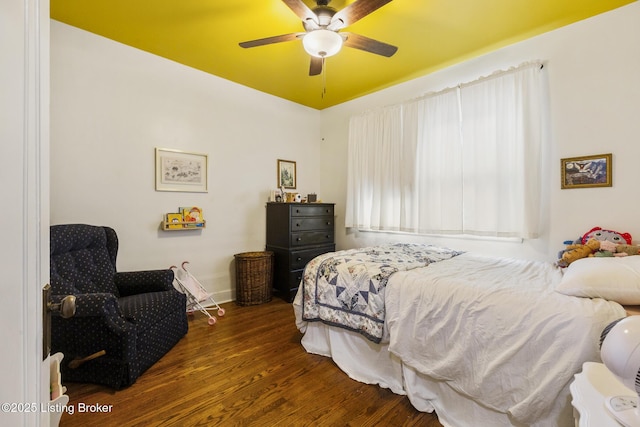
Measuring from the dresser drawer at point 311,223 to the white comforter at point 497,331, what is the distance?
1.88 m

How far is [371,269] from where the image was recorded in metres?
2.01

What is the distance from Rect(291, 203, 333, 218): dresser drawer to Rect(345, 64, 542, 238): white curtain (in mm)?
344

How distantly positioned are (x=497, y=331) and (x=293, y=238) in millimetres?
2453

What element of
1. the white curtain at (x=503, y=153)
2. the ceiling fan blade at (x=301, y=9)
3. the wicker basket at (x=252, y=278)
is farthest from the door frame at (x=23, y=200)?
the white curtain at (x=503, y=153)

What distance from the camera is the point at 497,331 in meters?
1.42

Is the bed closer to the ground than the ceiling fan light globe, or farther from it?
closer to the ground

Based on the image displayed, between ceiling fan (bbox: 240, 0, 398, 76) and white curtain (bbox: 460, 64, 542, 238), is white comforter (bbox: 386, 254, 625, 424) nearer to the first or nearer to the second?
white curtain (bbox: 460, 64, 542, 238)

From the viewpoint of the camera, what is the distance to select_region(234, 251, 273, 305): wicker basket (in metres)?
3.36

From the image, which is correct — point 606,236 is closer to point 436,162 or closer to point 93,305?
point 436,162

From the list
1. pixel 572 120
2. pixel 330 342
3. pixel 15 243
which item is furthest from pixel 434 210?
pixel 15 243

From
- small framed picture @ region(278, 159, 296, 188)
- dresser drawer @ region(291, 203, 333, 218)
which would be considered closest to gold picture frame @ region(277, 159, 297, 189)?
small framed picture @ region(278, 159, 296, 188)

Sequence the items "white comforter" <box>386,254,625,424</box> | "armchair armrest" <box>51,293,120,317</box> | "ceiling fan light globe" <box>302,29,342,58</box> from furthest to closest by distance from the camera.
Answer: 1. "ceiling fan light globe" <box>302,29,342,58</box>
2. "armchair armrest" <box>51,293,120,317</box>
3. "white comforter" <box>386,254,625,424</box>

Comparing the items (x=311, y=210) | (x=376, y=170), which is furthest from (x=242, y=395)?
(x=376, y=170)

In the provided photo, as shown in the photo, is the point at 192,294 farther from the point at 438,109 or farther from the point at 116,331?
the point at 438,109
